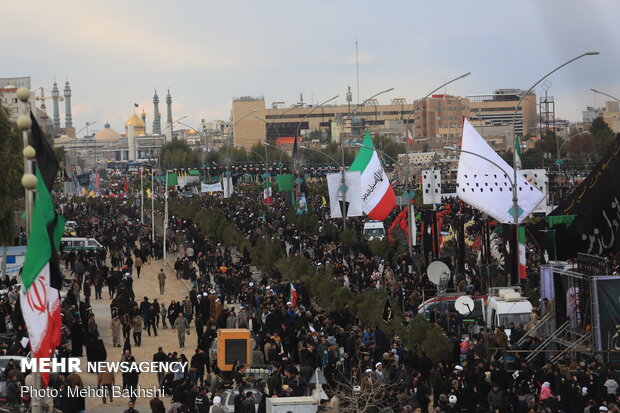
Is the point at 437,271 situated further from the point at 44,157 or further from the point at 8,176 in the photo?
the point at 44,157

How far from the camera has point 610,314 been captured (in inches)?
826

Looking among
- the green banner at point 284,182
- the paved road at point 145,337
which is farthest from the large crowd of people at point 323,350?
the green banner at point 284,182

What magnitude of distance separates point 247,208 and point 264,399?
158 feet

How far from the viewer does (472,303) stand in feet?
83.6

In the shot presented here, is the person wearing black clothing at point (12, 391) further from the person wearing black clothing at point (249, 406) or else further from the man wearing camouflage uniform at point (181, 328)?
the man wearing camouflage uniform at point (181, 328)

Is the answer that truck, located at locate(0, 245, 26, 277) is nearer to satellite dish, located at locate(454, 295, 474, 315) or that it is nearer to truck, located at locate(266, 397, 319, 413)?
satellite dish, located at locate(454, 295, 474, 315)

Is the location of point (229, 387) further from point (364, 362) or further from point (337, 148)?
point (337, 148)

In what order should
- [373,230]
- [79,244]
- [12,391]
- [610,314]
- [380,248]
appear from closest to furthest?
[12,391] → [610,314] → [380,248] → [373,230] → [79,244]

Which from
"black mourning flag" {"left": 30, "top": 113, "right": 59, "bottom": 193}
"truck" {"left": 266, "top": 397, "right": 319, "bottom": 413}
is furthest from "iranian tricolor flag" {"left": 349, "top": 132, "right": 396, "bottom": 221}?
"black mourning flag" {"left": 30, "top": 113, "right": 59, "bottom": 193}

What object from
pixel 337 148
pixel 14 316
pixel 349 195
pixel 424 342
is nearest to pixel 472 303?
pixel 424 342

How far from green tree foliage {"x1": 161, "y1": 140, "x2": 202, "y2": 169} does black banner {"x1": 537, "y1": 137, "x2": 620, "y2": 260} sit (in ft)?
340

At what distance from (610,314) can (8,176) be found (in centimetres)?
2180

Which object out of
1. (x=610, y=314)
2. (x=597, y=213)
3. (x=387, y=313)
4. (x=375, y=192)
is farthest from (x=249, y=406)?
(x=375, y=192)

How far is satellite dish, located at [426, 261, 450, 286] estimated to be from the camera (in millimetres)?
29234
